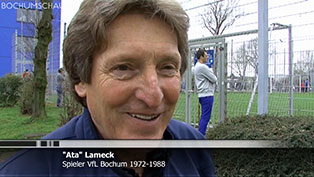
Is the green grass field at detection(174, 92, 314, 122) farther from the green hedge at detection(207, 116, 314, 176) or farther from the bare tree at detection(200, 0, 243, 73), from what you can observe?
the bare tree at detection(200, 0, 243, 73)

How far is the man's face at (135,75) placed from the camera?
0.94m

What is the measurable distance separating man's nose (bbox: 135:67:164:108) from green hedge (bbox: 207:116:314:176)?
2.51ft

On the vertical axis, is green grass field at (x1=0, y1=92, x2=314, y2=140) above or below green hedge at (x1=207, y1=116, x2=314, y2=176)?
above

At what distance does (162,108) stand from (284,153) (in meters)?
1.06

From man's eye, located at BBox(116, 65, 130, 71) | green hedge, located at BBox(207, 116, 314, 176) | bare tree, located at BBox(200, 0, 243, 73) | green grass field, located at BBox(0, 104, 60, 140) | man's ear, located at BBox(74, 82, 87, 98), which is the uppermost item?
bare tree, located at BBox(200, 0, 243, 73)

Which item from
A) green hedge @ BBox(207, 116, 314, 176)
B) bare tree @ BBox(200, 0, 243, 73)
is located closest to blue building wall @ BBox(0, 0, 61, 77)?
bare tree @ BBox(200, 0, 243, 73)

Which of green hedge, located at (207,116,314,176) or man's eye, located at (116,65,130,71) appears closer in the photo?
man's eye, located at (116,65,130,71)

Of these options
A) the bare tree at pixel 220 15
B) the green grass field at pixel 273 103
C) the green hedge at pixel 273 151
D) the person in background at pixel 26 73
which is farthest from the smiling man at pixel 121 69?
the green grass field at pixel 273 103

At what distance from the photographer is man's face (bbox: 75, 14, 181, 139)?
3.07ft

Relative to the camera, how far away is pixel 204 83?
2307mm

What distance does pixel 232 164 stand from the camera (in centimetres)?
172

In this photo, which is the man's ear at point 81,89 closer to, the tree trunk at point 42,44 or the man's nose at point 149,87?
the man's nose at point 149,87

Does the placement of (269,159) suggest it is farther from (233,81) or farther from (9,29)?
(9,29)

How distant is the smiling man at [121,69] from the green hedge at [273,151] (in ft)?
2.37
